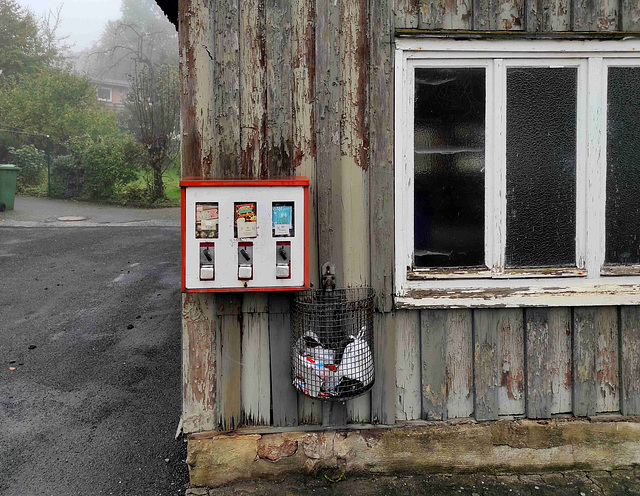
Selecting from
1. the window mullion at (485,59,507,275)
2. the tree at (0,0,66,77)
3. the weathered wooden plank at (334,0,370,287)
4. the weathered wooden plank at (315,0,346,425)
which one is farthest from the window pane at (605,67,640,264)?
the tree at (0,0,66,77)

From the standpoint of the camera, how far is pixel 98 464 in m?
3.27

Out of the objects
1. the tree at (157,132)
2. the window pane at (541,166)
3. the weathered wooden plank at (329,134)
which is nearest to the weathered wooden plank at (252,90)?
the weathered wooden plank at (329,134)

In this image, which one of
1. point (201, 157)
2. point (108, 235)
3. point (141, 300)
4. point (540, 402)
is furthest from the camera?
point (108, 235)

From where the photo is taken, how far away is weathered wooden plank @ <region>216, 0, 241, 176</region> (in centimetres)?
284

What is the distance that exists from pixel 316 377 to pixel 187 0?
2229 mm

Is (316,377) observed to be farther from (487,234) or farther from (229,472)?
(487,234)

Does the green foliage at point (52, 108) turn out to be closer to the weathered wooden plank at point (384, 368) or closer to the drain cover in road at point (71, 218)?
the drain cover in road at point (71, 218)

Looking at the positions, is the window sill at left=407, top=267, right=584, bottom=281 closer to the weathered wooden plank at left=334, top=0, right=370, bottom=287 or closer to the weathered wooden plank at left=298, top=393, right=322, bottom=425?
the weathered wooden plank at left=334, top=0, right=370, bottom=287

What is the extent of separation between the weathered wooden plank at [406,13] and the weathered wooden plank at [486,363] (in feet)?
5.73

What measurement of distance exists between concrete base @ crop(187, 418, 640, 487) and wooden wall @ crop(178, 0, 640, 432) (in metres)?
0.09

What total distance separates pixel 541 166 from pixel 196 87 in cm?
209

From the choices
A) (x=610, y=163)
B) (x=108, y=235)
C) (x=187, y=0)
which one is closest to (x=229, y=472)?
(x=187, y=0)

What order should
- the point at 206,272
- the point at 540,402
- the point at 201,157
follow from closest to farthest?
the point at 206,272 → the point at 201,157 → the point at 540,402

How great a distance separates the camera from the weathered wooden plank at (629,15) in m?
2.95
